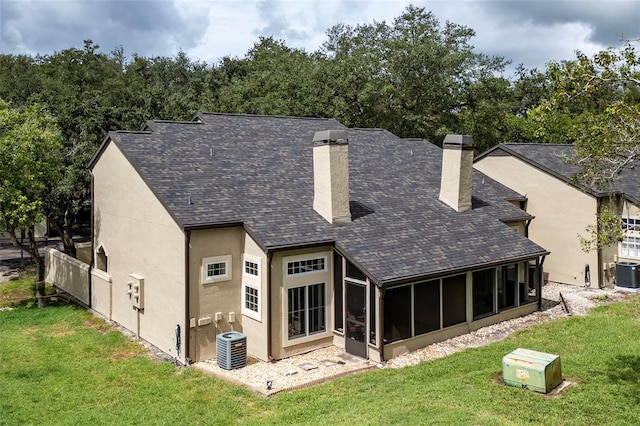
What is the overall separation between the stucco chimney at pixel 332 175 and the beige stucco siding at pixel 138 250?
4259mm

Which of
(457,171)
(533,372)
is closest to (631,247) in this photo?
(457,171)

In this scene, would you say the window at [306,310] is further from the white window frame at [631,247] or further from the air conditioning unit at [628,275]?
the white window frame at [631,247]

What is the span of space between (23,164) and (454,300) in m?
14.3

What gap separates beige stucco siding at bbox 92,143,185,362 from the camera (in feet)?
47.4

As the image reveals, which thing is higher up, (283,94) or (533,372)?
(283,94)

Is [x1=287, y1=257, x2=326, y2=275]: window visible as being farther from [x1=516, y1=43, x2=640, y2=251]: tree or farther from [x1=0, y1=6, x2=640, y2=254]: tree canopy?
[x1=0, y1=6, x2=640, y2=254]: tree canopy

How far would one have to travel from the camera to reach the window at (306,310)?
14.4 meters

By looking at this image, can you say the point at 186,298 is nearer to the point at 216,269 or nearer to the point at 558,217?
the point at 216,269

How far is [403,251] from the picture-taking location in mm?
15344

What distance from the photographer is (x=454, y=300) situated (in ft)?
51.3

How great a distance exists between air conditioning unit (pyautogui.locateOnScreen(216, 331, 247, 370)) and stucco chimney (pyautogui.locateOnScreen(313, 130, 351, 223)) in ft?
14.2

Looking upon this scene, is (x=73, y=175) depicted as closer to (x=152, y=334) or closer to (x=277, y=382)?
(x=152, y=334)

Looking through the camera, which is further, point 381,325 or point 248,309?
point 248,309

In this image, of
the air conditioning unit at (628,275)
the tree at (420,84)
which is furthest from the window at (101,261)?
the air conditioning unit at (628,275)
